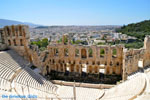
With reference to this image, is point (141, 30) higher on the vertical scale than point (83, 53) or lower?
higher

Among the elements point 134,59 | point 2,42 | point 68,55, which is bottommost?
point 134,59

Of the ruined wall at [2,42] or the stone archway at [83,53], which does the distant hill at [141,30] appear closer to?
the stone archway at [83,53]

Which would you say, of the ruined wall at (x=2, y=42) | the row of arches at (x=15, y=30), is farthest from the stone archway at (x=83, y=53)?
the ruined wall at (x=2, y=42)

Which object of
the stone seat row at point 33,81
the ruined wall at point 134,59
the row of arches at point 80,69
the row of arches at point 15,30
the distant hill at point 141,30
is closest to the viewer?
the stone seat row at point 33,81

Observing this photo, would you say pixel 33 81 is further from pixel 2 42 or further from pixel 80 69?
pixel 2 42

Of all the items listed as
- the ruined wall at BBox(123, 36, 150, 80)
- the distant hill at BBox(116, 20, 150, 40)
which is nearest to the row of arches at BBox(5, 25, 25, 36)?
the ruined wall at BBox(123, 36, 150, 80)

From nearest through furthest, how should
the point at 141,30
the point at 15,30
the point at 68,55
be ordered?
the point at 15,30
the point at 68,55
the point at 141,30

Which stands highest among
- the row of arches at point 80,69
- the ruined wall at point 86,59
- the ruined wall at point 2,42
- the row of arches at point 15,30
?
the row of arches at point 15,30

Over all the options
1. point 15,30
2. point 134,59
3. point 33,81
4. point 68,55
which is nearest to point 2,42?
point 15,30

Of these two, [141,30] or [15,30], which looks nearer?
[15,30]

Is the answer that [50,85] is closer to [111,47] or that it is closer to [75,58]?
[75,58]

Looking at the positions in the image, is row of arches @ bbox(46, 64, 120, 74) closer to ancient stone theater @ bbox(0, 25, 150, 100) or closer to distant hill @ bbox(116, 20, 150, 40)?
ancient stone theater @ bbox(0, 25, 150, 100)

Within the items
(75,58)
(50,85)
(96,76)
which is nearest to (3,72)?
(50,85)

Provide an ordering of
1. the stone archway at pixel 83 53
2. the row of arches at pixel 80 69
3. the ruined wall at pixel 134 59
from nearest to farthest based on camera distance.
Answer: the ruined wall at pixel 134 59 → the row of arches at pixel 80 69 → the stone archway at pixel 83 53
